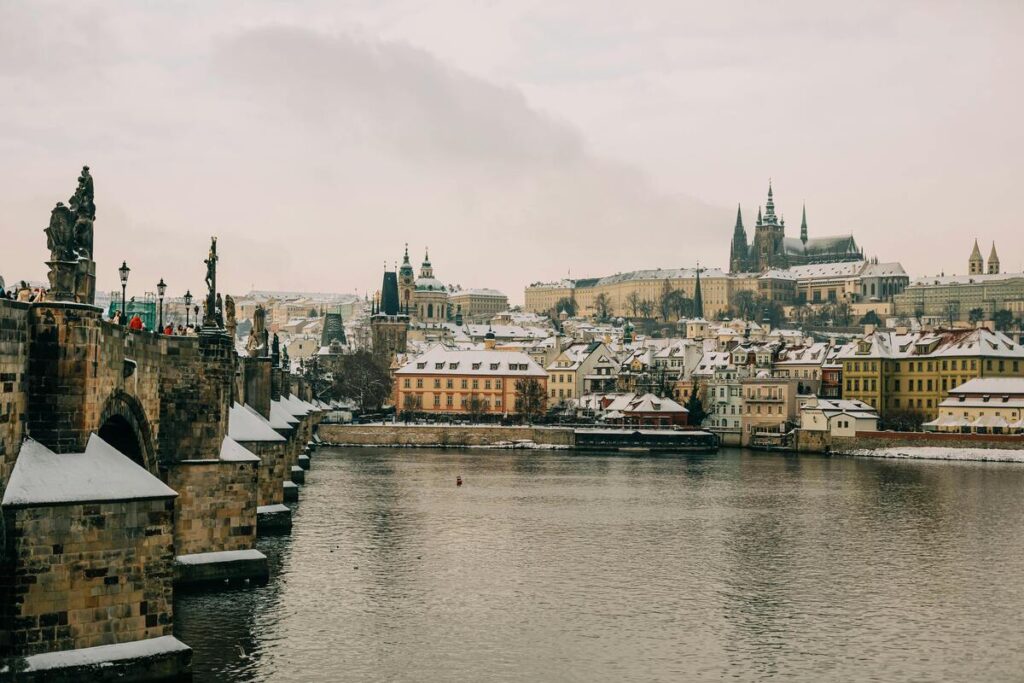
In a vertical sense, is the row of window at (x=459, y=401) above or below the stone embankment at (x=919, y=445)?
above

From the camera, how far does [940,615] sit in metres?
32.3

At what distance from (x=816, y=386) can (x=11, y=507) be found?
381 ft

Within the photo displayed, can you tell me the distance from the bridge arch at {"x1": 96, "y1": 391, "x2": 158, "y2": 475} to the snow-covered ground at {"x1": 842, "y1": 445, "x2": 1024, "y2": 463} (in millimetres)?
79937

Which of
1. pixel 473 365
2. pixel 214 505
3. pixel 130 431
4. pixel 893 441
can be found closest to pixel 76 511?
pixel 130 431

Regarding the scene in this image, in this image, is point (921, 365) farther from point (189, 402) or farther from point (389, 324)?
point (189, 402)

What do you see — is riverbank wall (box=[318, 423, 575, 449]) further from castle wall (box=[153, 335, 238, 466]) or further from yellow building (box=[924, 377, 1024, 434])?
castle wall (box=[153, 335, 238, 466])

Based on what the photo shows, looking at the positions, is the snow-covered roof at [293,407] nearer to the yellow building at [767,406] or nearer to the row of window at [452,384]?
the row of window at [452,384]

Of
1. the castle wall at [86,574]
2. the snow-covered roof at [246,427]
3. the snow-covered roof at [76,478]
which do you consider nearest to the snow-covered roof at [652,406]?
the snow-covered roof at [246,427]

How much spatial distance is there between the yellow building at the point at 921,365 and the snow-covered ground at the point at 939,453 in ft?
57.8

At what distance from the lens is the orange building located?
130 metres

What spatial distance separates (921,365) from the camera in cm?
12119

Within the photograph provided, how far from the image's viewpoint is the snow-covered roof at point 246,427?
39.6 metres

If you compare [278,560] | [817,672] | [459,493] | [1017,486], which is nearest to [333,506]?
[459,493]

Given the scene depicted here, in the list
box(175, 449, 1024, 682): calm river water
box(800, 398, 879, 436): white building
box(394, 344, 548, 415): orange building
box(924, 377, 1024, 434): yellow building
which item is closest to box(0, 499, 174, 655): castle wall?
box(175, 449, 1024, 682): calm river water
